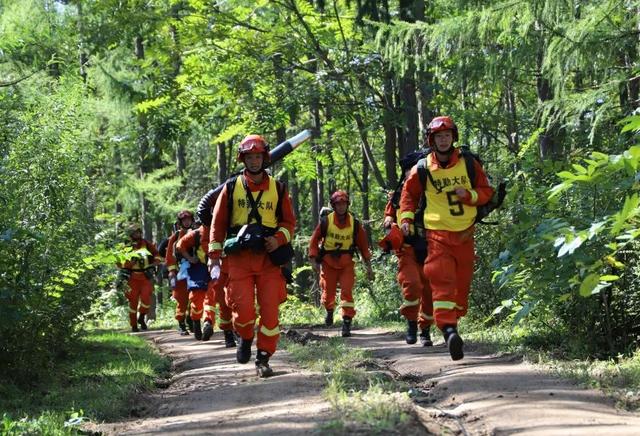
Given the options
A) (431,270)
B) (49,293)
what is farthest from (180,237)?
(431,270)

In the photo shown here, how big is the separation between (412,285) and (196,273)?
4.95 metres

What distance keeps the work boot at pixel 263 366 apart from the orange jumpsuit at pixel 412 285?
3107 millimetres

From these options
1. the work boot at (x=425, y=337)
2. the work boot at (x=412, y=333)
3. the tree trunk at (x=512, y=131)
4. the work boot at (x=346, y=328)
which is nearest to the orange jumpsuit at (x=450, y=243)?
the work boot at (x=425, y=337)

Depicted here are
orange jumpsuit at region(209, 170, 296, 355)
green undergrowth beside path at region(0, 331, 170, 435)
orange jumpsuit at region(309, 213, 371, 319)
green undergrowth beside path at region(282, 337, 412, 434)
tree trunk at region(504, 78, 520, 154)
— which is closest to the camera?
green undergrowth beside path at region(282, 337, 412, 434)

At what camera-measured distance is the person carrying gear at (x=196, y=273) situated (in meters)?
14.2

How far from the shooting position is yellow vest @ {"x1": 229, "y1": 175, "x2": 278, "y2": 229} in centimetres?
817

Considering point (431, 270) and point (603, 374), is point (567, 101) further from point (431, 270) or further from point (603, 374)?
point (603, 374)

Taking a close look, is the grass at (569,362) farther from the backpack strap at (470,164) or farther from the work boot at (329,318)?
the work boot at (329,318)

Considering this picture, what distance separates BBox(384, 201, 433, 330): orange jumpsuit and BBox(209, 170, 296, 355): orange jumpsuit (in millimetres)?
2748

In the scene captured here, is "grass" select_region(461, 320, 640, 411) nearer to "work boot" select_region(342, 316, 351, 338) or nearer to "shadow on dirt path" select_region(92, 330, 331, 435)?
"work boot" select_region(342, 316, 351, 338)

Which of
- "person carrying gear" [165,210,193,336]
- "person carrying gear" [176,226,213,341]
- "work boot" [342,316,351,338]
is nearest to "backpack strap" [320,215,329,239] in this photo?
"work boot" [342,316,351,338]

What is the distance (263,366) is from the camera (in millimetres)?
7895

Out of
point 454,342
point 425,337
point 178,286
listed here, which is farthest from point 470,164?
point 178,286

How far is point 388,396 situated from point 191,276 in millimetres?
9194
